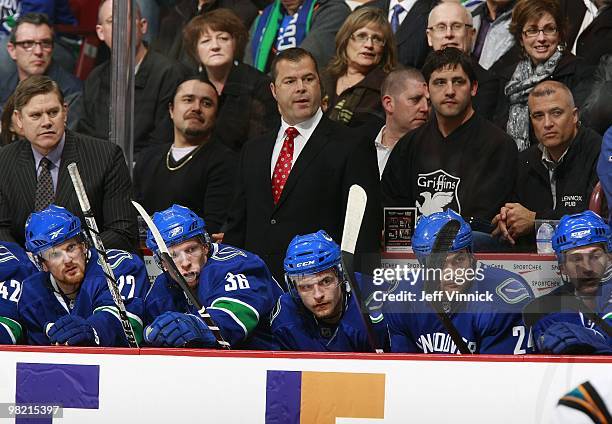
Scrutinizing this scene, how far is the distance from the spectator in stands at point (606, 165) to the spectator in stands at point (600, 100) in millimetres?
243

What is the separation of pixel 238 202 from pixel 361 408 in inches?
61.7

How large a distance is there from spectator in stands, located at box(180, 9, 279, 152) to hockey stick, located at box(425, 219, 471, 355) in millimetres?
1462

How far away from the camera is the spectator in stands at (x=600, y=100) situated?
4.98 metres

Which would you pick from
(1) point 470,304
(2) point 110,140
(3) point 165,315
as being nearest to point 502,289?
(1) point 470,304

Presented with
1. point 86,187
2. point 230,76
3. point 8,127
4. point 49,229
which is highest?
point 230,76

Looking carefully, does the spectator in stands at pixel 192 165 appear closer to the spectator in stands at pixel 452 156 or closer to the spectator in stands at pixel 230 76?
the spectator in stands at pixel 230 76

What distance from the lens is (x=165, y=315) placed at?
4074mm

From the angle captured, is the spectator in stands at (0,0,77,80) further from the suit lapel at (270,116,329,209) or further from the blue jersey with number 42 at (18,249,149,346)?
the blue jersey with number 42 at (18,249,149,346)

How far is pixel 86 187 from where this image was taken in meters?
5.07

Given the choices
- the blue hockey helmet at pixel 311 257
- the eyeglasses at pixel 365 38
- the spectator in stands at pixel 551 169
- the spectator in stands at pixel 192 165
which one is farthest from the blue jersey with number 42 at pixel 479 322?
the eyeglasses at pixel 365 38

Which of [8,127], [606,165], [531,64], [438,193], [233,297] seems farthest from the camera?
[8,127]

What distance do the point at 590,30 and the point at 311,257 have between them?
1.58 m

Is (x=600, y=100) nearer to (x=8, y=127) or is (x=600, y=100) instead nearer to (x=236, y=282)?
(x=236, y=282)

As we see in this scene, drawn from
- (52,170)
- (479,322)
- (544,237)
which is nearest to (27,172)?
(52,170)
